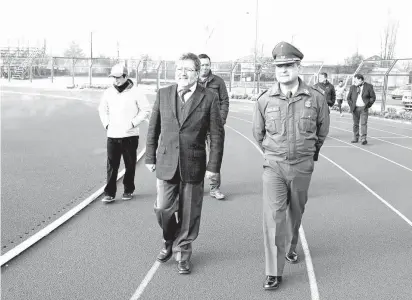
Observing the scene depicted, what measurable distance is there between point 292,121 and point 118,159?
11.3 ft

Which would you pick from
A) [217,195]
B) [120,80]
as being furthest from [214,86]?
[217,195]

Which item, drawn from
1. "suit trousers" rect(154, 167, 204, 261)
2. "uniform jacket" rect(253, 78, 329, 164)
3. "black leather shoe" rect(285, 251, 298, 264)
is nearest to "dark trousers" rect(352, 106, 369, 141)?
"black leather shoe" rect(285, 251, 298, 264)

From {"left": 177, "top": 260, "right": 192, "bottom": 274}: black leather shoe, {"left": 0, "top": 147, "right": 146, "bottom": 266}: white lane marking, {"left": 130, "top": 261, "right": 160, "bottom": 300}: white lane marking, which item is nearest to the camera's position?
{"left": 130, "top": 261, "right": 160, "bottom": 300}: white lane marking

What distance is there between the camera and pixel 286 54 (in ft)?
15.0

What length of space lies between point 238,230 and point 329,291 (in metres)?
1.83

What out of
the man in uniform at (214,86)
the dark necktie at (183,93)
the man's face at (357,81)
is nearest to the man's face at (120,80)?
the man in uniform at (214,86)

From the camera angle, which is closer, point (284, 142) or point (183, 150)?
point (284, 142)

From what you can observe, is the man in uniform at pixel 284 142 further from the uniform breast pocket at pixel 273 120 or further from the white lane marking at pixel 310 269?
the white lane marking at pixel 310 269

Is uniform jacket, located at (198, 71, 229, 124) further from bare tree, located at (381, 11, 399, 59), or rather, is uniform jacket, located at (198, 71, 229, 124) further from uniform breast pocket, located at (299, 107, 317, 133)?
bare tree, located at (381, 11, 399, 59)

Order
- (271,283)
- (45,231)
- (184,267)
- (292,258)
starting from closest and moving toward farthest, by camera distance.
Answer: (271,283) < (184,267) < (292,258) < (45,231)

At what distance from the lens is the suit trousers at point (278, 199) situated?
4.57 m

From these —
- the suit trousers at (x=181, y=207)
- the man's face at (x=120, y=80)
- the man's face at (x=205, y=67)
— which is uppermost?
the man's face at (x=205, y=67)

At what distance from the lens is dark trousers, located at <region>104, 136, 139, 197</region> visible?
7262mm

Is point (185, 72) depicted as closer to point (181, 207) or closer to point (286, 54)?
point (286, 54)
